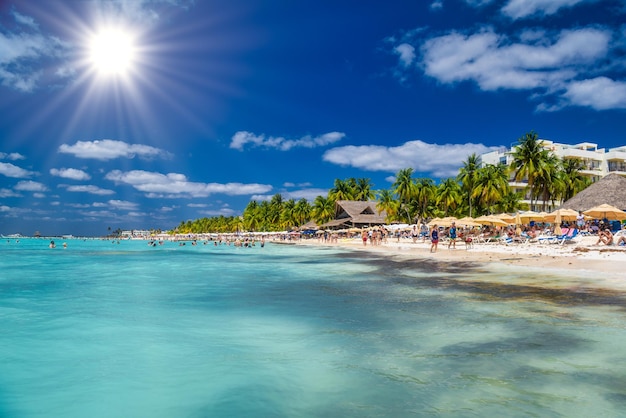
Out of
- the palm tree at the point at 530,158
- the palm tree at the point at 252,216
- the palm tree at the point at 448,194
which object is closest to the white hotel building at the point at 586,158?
the palm tree at the point at 448,194

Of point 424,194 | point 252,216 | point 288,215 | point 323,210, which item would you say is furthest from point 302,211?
point 424,194

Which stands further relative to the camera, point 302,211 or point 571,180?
point 302,211

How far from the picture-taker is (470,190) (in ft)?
192

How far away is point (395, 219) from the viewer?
70.1 m

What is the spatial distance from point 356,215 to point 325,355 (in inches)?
2451

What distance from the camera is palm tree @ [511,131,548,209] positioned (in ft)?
163

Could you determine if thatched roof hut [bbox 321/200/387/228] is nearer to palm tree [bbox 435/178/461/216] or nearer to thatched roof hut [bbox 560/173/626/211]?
palm tree [bbox 435/178/461/216]

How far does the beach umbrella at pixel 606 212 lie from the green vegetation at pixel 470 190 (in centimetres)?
2071

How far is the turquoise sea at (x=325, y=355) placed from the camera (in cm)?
477

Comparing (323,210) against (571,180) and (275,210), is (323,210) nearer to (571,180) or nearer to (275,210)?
(275,210)

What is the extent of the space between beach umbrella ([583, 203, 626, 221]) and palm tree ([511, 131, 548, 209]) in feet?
67.8

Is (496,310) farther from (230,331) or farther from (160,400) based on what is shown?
(160,400)

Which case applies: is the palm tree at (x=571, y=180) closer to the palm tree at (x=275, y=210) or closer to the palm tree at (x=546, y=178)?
the palm tree at (x=546, y=178)

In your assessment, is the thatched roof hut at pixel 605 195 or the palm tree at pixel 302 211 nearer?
the thatched roof hut at pixel 605 195
